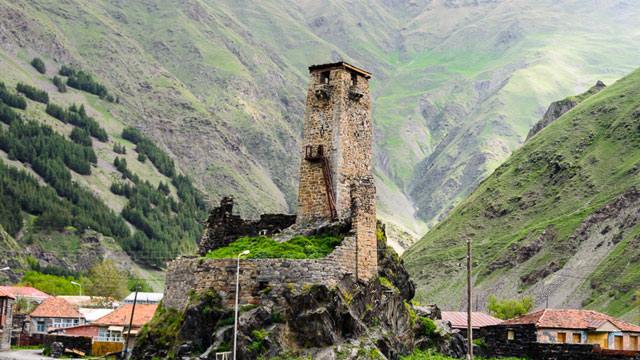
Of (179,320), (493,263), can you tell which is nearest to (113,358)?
(179,320)

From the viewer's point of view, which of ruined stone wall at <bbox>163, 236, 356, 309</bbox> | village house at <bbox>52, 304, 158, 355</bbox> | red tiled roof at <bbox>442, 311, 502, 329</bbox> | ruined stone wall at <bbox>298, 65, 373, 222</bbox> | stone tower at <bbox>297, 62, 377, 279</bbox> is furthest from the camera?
red tiled roof at <bbox>442, 311, 502, 329</bbox>

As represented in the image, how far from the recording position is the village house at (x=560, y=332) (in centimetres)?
6600

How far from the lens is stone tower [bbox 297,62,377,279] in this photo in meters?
70.1

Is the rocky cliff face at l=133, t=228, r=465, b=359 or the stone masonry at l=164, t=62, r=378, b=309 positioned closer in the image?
the rocky cliff face at l=133, t=228, r=465, b=359

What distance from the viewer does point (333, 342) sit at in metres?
60.2

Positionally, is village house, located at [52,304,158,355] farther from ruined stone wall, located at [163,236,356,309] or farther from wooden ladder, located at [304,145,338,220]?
wooden ladder, located at [304,145,338,220]

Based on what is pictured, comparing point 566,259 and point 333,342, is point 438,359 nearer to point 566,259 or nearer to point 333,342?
point 333,342

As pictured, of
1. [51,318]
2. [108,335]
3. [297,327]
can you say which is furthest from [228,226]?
[51,318]

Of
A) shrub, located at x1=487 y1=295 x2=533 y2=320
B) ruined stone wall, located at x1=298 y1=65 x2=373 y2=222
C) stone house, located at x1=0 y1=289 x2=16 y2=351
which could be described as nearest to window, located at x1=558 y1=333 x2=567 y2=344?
ruined stone wall, located at x1=298 y1=65 x2=373 y2=222

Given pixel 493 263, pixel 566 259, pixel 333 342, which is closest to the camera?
pixel 333 342

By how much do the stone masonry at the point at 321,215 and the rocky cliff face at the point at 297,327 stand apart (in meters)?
0.95

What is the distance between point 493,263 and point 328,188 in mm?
133809

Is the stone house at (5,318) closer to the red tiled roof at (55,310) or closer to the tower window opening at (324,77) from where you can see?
the red tiled roof at (55,310)

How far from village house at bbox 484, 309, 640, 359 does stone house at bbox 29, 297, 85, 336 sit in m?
56.6
